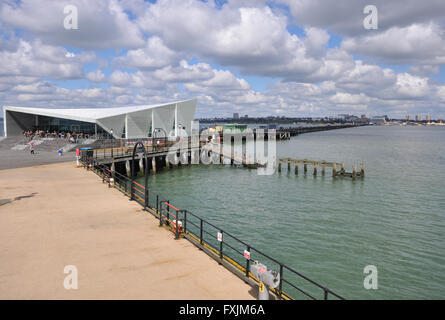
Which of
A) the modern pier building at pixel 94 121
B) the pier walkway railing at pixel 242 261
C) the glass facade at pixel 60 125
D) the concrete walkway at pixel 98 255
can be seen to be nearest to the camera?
the concrete walkway at pixel 98 255

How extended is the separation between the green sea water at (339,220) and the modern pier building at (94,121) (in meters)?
18.6

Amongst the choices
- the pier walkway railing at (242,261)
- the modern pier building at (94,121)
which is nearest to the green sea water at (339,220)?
the pier walkway railing at (242,261)

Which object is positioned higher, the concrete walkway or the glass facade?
the glass facade

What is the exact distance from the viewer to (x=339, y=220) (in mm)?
22906

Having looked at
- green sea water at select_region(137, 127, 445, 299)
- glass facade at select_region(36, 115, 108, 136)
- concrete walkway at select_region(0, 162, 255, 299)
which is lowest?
green sea water at select_region(137, 127, 445, 299)

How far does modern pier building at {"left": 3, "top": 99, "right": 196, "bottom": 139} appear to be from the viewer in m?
54.1

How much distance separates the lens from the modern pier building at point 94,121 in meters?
54.1

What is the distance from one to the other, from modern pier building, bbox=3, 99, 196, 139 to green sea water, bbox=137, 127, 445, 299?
18598 millimetres

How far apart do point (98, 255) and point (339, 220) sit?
17700 millimetres

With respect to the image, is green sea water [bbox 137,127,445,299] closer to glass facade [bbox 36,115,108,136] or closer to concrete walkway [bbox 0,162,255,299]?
concrete walkway [bbox 0,162,255,299]

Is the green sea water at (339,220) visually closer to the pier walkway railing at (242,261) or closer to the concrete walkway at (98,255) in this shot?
the pier walkway railing at (242,261)

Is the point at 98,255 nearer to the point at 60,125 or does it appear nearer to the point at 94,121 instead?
the point at 94,121

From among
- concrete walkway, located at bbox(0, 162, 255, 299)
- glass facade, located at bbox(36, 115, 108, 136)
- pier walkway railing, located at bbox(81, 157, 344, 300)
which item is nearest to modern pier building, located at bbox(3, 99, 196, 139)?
glass facade, located at bbox(36, 115, 108, 136)
